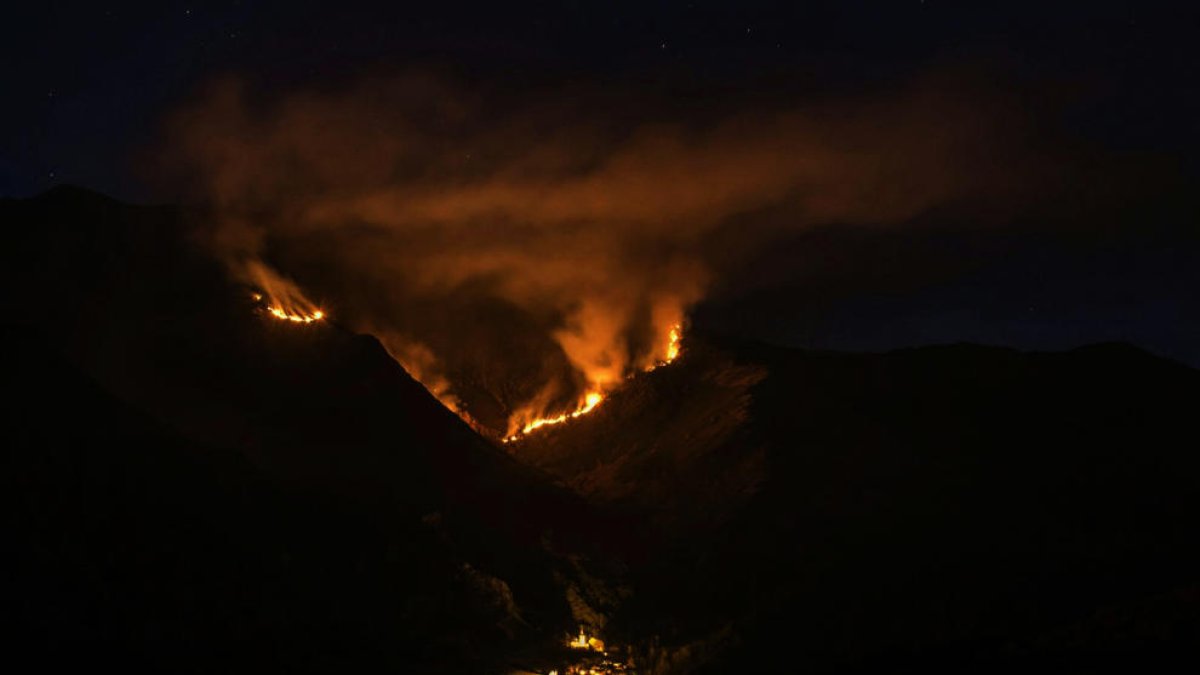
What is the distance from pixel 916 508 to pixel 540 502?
40.0 meters

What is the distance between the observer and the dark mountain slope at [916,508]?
205 feet

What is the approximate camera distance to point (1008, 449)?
92.2m

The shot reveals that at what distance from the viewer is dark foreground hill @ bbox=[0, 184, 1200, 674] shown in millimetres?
54000

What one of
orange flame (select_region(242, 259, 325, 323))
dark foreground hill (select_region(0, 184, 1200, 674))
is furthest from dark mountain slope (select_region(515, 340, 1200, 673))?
orange flame (select_region(242, 259, 325, 323))

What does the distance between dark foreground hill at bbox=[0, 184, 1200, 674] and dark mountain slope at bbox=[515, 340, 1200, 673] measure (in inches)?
13.6

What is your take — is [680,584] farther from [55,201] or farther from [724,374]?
[55,201]

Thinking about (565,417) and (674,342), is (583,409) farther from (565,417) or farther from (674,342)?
(674,342)

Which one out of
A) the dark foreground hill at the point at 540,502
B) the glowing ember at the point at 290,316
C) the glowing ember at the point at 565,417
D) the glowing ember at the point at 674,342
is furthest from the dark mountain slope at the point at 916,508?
the glowing ember at the point at 290,316

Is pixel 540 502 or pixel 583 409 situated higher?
pixel 583 409

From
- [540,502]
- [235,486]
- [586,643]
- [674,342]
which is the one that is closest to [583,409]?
[674,342]

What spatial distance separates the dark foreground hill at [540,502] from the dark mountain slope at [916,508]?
34 centimetres

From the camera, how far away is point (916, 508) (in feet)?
271

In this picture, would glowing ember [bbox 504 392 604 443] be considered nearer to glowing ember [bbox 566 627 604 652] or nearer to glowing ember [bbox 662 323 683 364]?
glowing ember [bbox 662 323 683 364]

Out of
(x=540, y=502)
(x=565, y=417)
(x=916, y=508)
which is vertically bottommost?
(x=916, y=508)
